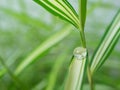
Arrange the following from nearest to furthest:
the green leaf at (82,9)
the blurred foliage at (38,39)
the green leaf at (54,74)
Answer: the green leaf at (82,9) < the green leaf at (54,74) < the blurred foliage at (38,39)

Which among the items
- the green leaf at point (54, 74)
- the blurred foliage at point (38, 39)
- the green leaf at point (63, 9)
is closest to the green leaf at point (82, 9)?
the green leaf at point (63, 9)

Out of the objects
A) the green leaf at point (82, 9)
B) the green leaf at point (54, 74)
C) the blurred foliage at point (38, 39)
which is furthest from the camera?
the blurred foliage at point (38, 39)

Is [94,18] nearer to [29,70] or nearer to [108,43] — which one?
[29,70]

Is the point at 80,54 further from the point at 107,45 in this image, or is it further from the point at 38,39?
the point at 38,39

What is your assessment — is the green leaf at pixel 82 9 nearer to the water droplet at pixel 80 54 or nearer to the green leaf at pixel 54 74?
the water droplet at pixel 80 54

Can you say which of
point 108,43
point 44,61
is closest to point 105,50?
point 108,43

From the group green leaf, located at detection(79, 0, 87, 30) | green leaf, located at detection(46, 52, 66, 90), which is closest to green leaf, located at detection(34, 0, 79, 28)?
green leaf, located at detection(79, 0, 87, 30)

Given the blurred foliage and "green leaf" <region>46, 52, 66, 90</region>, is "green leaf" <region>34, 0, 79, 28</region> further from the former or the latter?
the blurred foliage
